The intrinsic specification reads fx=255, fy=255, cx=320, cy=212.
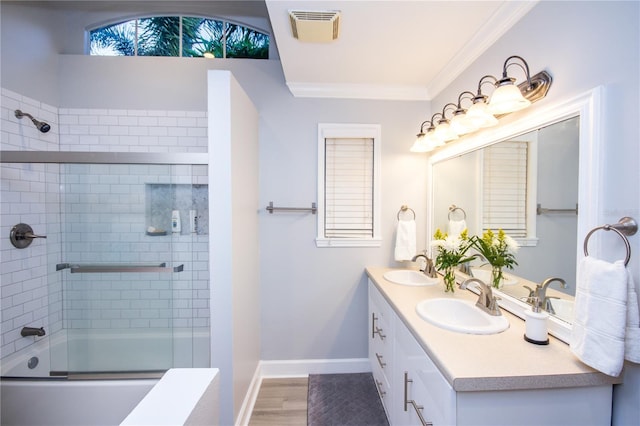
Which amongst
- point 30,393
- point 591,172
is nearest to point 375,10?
point 591,172

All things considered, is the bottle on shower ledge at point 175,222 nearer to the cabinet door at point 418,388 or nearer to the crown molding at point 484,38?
the cabinet door at point 418,388

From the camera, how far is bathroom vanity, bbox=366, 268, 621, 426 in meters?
0.85

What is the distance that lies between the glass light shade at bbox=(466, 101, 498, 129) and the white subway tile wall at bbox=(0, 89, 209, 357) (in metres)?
1.75

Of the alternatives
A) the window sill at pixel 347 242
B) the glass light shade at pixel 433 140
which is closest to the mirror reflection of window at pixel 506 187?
the glass light shade at pixel 433 140

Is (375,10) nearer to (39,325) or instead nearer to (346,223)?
(346,223)

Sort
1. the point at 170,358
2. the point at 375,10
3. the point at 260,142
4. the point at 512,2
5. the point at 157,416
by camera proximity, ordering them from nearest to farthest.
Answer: the point at 157,416, the point at 512,2, the point at 375,10, the point at 170,358, the point at 260,142

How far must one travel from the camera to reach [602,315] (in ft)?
2.60

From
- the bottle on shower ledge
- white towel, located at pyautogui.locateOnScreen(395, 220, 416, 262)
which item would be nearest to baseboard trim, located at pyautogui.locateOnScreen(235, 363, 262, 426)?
the bottle on shower ledge

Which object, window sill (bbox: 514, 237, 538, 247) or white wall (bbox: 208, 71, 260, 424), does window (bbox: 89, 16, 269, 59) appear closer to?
white wall (bbox: 208, 71, 260, 424)

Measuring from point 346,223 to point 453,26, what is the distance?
5.03 feet

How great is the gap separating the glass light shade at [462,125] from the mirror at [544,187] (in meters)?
0.13

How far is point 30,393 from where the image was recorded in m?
1.58

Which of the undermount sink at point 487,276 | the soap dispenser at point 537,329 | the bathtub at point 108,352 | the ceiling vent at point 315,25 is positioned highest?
the ceiling vent at point 315,25

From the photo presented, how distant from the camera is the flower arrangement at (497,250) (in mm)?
1368
